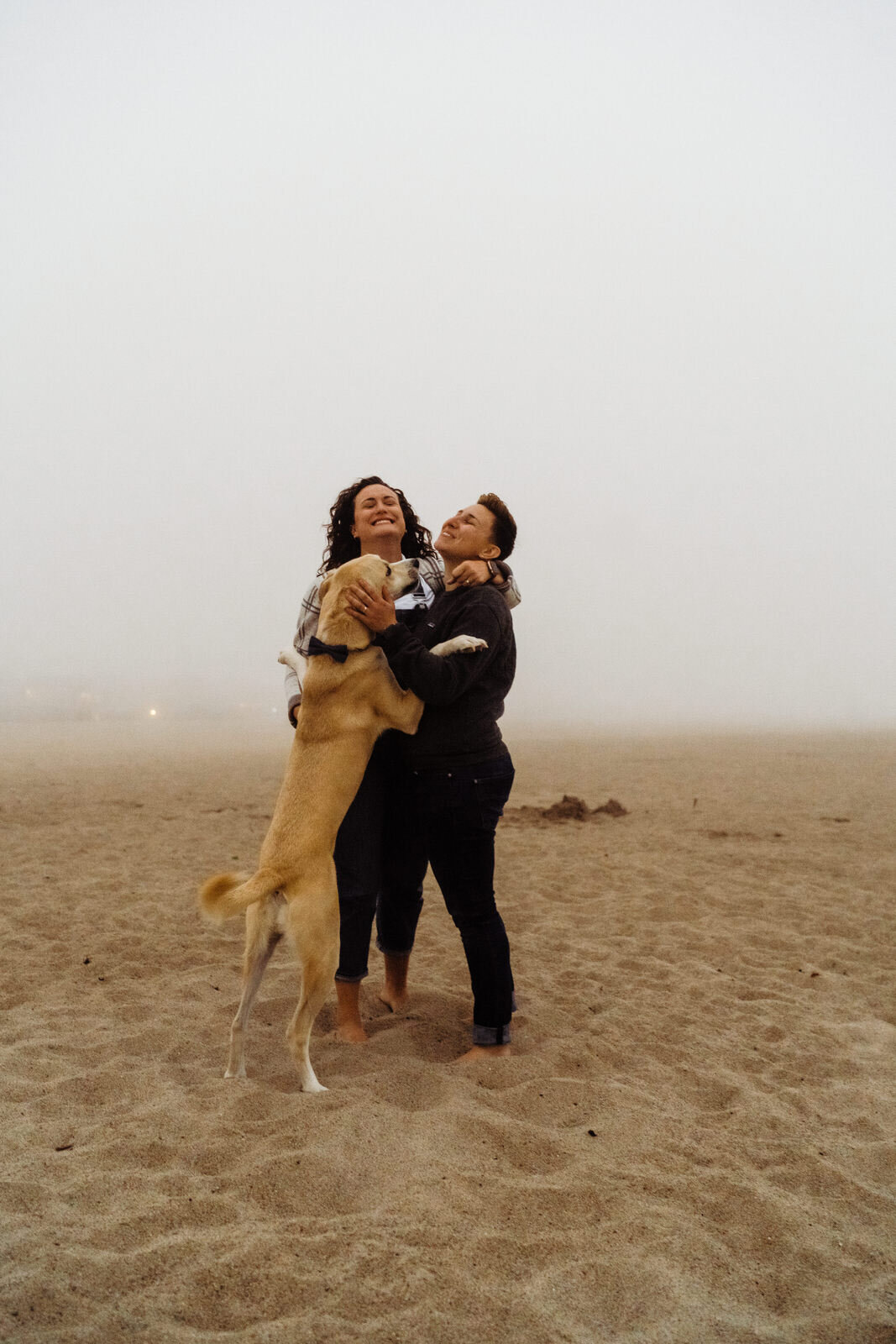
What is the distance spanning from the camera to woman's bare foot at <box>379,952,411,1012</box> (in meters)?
3.98

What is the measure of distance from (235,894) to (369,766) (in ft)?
2.64

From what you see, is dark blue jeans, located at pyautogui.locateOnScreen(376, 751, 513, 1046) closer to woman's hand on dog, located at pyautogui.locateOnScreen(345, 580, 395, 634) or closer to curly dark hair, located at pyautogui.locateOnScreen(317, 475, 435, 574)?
woman's hand on dog, located at pyautogui.locateOnScreen(345, 580, 395, 634)

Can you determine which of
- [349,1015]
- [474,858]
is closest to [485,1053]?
→ [349,1015]

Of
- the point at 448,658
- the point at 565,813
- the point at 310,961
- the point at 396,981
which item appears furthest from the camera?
the point at 565,813

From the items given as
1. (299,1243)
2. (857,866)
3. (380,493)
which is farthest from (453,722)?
(857,866)

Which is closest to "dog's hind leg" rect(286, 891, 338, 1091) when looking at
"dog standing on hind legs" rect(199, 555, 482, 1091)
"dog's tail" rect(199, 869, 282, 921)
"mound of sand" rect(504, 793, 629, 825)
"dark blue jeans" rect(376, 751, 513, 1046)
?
"dog standing on hind legs" rect(199, 555, 482, 1091)

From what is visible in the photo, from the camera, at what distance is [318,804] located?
308 centimetres

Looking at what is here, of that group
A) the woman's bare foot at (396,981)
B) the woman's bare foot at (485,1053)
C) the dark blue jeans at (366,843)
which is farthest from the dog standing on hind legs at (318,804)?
the woman's bare foot at (396,981)

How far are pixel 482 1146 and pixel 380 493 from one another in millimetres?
2802

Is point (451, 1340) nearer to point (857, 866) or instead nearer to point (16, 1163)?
point (16, 1163)

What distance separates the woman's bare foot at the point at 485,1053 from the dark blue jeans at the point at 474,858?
0.08 ft

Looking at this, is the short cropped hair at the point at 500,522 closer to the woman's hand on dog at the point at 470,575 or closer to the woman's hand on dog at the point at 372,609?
the woman's hand on dog at the point at 470,575

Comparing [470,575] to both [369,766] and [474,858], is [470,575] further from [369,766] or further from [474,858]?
[474,858]

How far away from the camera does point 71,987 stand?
429 centimetres
